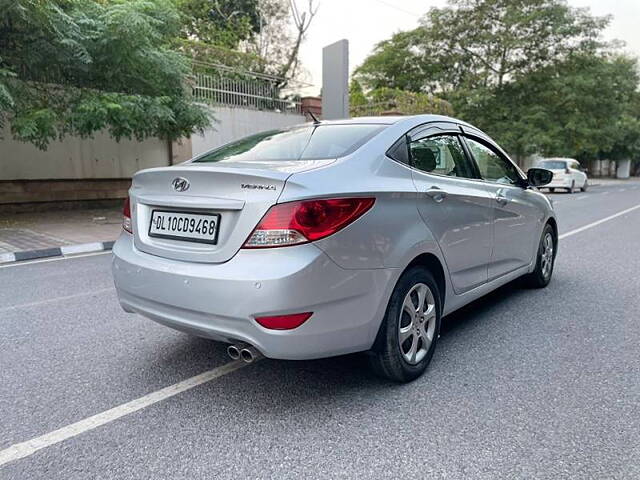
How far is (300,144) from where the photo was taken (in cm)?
335

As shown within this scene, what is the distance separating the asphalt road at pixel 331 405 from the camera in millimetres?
2230

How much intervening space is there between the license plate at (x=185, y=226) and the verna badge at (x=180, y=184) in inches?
5.2

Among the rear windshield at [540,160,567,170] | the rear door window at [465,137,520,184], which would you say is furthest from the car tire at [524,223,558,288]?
the rear windshield at [540,160,567,170]

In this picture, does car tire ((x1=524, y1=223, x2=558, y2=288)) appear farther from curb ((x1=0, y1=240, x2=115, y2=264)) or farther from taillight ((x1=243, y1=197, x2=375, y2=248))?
curb ((x1=0, y1=240, x2=115, y2=264))

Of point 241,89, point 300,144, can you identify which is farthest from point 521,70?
point 300,144

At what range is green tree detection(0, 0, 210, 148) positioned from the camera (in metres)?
9.12

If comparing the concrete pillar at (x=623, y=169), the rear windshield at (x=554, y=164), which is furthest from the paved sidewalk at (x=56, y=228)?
the concrete pillar at (x=623, y=169)

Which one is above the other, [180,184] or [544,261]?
[180,184]

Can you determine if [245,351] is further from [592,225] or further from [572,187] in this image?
[572,187]

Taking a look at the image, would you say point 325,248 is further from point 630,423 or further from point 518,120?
point 518,120

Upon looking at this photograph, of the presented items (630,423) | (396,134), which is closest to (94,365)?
(396,134)

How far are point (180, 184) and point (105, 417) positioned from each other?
4.15 feet

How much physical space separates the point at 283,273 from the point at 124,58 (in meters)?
9.38

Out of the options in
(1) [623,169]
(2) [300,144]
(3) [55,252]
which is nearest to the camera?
(2) [300,144]
